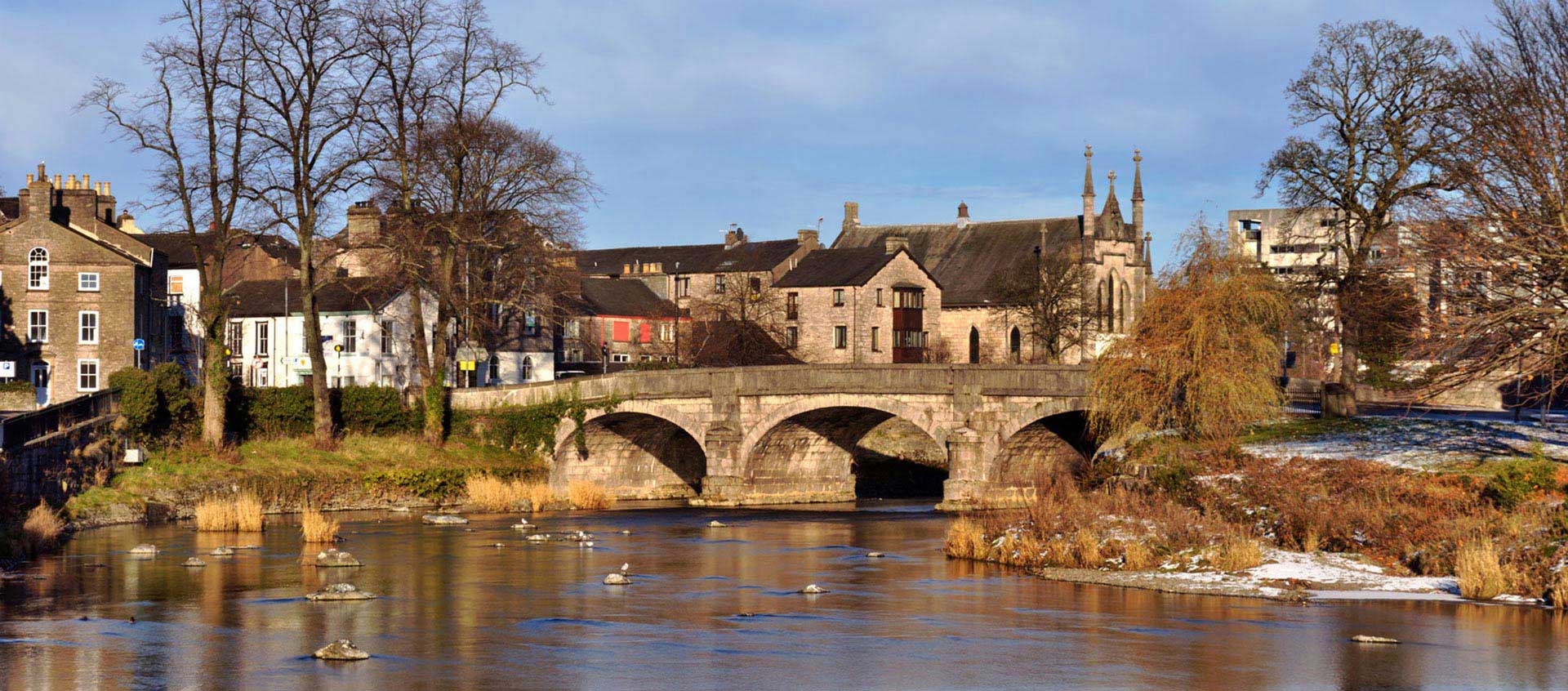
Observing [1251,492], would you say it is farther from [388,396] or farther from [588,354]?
[588,354]

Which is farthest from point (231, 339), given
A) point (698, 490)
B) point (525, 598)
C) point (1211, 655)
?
point (1211, 655)

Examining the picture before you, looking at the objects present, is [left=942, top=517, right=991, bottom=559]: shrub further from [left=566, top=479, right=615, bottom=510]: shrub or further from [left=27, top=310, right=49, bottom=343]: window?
[left=27, top=310, right=49, bottom=343]: window

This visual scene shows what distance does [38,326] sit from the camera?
6531 cm

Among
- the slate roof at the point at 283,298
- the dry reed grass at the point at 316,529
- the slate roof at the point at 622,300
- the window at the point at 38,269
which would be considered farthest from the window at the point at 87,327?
the slate roof at the point at 622,300

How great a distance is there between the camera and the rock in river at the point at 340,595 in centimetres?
3066

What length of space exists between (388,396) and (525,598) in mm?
29007

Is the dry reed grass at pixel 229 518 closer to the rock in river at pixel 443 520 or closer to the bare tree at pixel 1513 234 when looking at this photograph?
the rock in river at pixel 443 520

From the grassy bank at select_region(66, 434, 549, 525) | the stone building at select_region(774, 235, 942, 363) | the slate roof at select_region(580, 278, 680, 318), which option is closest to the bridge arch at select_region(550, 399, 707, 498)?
the grassy bank at select_region(66, 434, 549, 525)

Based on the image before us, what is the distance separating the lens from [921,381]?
176ft

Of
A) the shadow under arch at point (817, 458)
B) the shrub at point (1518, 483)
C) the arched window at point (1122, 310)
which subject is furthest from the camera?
the arched window at point (1122, 310)

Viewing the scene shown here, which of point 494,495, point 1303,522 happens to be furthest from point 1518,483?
point 494,495

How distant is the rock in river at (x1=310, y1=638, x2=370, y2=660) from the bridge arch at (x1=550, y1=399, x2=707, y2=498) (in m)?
33.0

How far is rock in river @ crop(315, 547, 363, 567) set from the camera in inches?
1439

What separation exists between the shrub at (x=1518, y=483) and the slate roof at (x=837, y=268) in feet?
191
